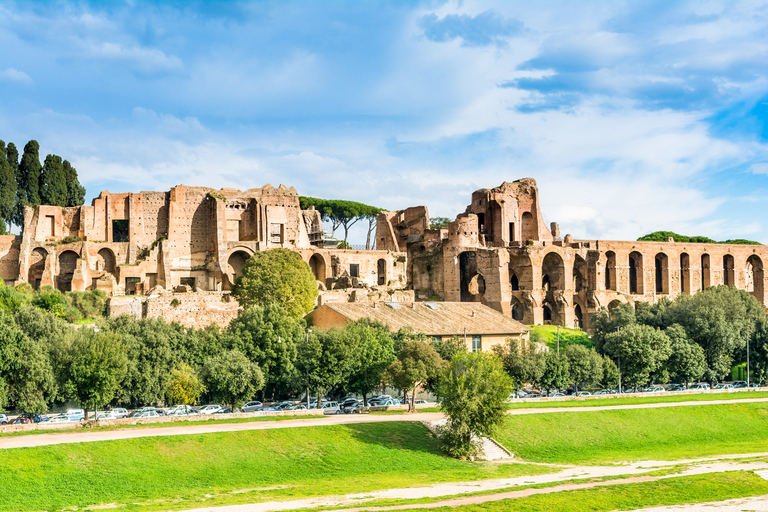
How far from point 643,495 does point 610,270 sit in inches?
2205

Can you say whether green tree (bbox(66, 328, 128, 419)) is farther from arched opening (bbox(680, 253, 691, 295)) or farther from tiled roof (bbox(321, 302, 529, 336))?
arched opening (bbox(680, 253, 691, 295))

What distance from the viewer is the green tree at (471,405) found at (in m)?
32.4

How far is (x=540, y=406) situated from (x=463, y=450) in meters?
10.3

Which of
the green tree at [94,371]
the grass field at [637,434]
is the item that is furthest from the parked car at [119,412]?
the grass field at [637,434]

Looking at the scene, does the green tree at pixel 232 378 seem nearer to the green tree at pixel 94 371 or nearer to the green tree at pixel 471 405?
the green tree at pixel 94 371

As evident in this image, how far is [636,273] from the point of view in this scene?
81375 mm

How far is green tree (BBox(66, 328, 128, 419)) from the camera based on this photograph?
3331 centimetres

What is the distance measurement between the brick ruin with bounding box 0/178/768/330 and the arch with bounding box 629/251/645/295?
0.14 m

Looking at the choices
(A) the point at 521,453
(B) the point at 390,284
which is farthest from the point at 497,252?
(A) the point at 521,453

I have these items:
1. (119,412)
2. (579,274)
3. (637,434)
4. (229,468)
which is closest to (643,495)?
(637,434)

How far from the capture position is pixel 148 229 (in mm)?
65875

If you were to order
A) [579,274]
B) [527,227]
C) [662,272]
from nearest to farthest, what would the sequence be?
[579,274]
[527,227]
[662,272]

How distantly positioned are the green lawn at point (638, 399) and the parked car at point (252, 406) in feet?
42.6

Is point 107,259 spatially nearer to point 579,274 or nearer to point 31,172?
point 31,172
